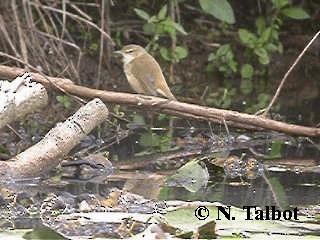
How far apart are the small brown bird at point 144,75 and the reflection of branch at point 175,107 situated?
0.62 meters

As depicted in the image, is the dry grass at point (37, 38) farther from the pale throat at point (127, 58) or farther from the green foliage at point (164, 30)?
the green foliage at point (164, 30)

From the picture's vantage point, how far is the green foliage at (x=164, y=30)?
9.62 meters

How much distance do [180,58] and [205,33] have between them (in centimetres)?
108

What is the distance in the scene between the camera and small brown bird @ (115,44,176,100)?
26.3 ft

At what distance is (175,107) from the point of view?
7125 mm

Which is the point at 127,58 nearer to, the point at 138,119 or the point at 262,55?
the point at 138,119

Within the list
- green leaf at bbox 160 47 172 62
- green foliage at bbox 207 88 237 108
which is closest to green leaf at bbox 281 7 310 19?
green foliage at bbox 207 88 237 108

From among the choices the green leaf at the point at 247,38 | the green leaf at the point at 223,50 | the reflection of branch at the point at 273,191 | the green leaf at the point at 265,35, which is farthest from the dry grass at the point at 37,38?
the reflection of branch at the point at 273,191

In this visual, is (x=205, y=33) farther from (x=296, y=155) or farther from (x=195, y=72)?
(x=296, y=155)

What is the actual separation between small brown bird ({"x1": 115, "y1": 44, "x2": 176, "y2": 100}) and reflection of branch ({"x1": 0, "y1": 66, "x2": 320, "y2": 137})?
0.62 meters

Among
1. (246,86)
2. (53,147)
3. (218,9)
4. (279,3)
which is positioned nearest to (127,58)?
(218,9)

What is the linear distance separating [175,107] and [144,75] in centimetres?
114

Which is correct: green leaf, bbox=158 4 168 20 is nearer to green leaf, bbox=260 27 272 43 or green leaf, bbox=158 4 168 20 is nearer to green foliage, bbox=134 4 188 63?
green foliage, bbox=134 4 188 63

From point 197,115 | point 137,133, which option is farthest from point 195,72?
point 197,115
